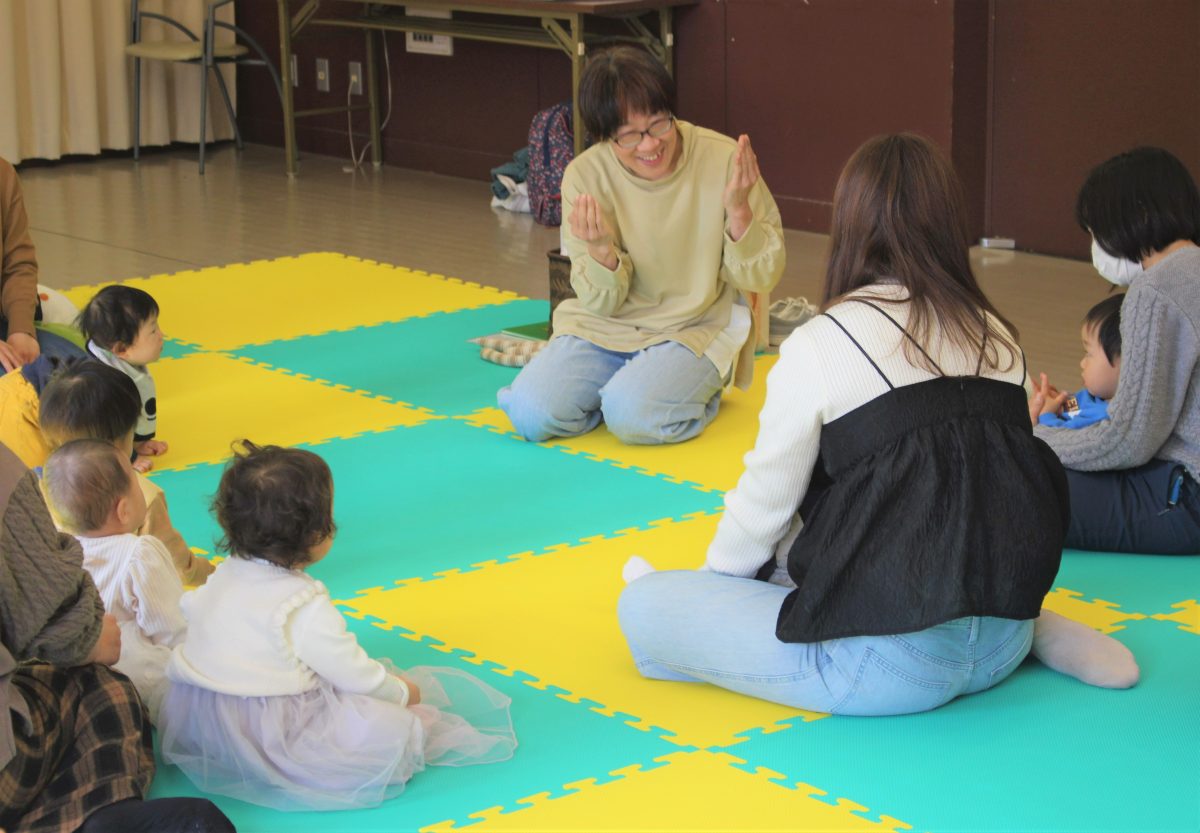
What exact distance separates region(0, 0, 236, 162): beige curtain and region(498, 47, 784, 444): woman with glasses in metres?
5.16

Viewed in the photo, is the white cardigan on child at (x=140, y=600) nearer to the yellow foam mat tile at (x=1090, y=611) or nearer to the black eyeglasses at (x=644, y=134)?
the yellow foam mat tile at (x=1090, y=611)

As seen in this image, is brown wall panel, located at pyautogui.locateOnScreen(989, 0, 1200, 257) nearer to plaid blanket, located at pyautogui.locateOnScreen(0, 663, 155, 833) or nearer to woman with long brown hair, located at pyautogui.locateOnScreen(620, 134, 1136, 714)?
woman with long brown hair, located at pyautogui.locateOnScreen(620, 134, 1136, 714)

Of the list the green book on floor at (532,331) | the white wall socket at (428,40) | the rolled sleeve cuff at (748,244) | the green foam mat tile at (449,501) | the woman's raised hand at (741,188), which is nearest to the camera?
the green foam mat tile at (449,501)

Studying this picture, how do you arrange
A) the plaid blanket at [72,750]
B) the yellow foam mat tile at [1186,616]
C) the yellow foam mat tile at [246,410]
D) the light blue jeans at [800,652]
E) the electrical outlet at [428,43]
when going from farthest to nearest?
the electrical outlet at [428,43] < the yellow foam mat tile at [246,410] < the yellow foam mat tile at [1186,616] < the light blue jeans at [800,652] < the plaid blanket at [72,750]

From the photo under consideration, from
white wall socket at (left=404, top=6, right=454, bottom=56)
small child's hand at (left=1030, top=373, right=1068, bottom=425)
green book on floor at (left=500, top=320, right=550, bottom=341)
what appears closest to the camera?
small child's hand at (left=1030, top=373, right=1068, bottom=425)

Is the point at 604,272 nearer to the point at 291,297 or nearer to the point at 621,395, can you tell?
the point at 621,395

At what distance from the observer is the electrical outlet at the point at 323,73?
8.64 m

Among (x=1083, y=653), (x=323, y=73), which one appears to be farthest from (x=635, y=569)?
(x=323, y=73)

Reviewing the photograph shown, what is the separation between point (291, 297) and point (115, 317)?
1778 mm

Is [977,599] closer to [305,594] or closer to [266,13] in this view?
[305,594]

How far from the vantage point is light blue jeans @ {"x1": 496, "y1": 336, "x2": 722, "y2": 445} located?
405cm

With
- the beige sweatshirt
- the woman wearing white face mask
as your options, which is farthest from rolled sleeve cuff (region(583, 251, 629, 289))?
the woman wearing white face mask

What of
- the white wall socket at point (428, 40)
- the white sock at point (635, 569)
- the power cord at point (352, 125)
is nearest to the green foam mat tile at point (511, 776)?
the white sock at point (635, 569)

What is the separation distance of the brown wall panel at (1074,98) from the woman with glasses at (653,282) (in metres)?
2.34
